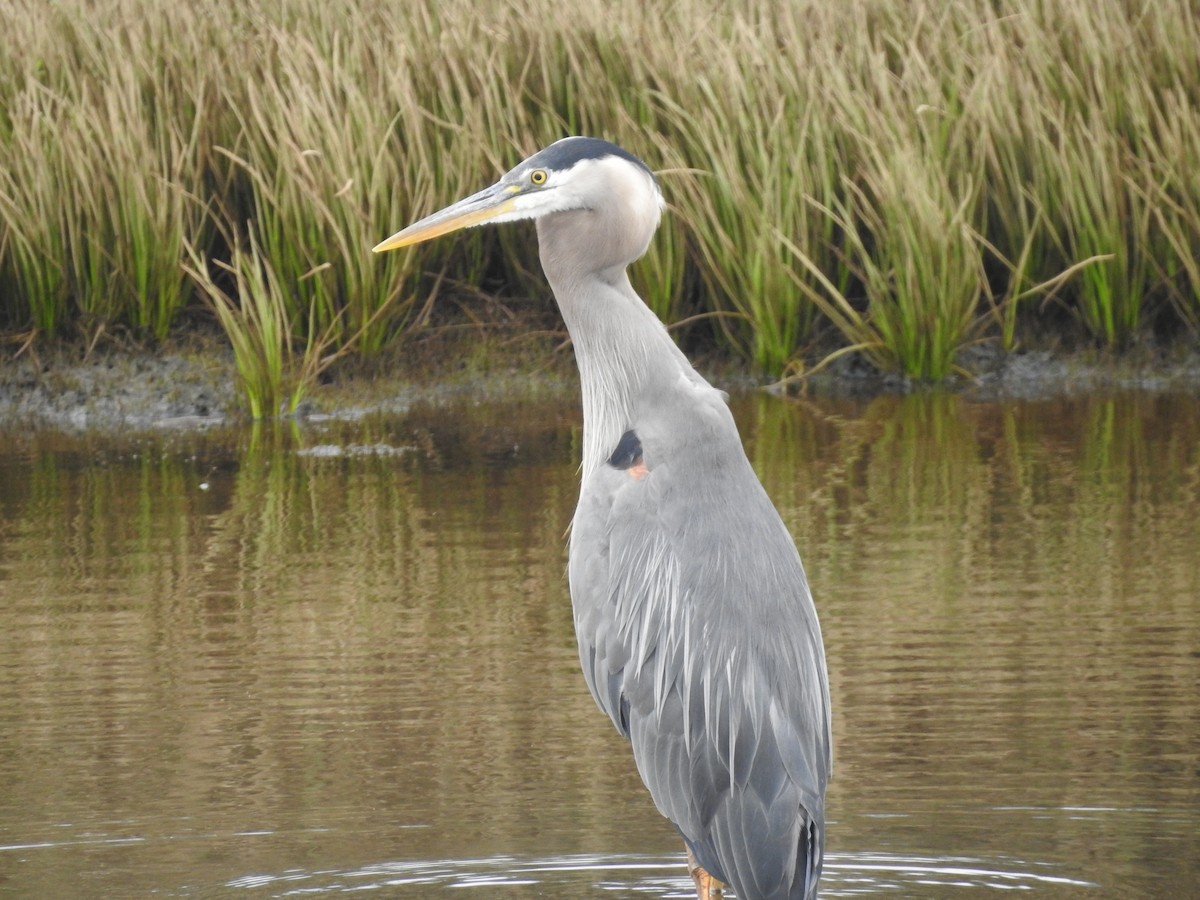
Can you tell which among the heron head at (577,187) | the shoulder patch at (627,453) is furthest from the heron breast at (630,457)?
the heron head at (577,187)

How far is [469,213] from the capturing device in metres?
4.41

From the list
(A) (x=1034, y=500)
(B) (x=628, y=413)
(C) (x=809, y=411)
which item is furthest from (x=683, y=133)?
(B) (x=628, y=413)

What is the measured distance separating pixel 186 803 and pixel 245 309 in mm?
4308

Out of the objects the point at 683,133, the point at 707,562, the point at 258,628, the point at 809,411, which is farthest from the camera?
the point at 683,133

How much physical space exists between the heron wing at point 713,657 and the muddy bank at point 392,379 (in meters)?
4.89

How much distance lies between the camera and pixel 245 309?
8.45m

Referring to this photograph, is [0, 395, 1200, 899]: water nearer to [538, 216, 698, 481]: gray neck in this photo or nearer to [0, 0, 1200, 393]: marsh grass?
[538, 216, 698, 481]: gray neck

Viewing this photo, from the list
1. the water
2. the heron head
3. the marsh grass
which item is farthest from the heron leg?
the marsh grass

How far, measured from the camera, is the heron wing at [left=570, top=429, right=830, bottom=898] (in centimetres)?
357

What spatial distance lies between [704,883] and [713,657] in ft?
1.37

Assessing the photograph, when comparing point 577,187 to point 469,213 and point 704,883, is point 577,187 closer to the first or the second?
point 469,213

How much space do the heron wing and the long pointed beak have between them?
651 millimetres

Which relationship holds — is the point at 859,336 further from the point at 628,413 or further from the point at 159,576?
the point at 628,413

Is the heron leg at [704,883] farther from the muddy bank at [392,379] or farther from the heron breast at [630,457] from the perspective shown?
the muddy bank at [392,379]
